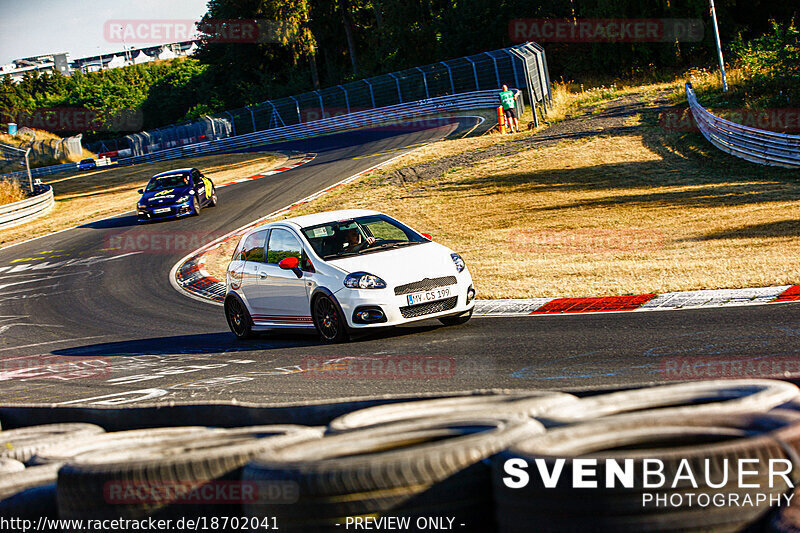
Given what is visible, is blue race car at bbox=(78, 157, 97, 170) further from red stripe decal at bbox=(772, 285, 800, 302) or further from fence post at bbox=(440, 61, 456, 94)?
red stripe decal at bbox=(772, 285, 800, 302)

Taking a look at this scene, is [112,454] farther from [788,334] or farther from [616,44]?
[616,44]

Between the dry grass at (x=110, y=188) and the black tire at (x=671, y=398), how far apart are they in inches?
1223

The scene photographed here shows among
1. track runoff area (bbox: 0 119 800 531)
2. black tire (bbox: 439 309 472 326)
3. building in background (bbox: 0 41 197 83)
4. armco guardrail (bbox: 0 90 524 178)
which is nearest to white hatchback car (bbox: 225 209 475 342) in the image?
black tire (bbox: 439 309 472 326)

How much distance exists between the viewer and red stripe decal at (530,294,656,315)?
10836mm

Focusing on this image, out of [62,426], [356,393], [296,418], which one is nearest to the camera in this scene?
[296,418]

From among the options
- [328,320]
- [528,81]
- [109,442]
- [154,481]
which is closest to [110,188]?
[528,81]

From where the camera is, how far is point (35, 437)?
5.55 m

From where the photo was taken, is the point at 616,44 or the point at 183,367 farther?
the point at 616,44

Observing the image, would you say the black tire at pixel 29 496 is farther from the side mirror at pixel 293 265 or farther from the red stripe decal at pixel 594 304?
the red stripe decal at pixel 594 304

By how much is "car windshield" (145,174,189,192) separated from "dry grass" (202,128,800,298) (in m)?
5.40

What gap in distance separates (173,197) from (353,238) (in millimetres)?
19646

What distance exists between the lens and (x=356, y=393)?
7.98m

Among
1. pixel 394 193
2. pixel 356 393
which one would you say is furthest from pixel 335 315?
pixel 394 193

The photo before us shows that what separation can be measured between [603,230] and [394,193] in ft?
34.8
